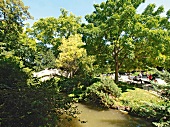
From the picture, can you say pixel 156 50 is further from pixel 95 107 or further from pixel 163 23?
pixel 95 107

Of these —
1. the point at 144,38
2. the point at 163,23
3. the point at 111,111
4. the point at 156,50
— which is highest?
the point at 163,23

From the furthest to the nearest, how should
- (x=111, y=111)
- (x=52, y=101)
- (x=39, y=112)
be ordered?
(x=111, y=111) → (x=52, y=101) → (x=39, y=112)

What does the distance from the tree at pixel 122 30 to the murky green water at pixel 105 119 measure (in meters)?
6.34

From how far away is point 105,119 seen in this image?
10812 mm

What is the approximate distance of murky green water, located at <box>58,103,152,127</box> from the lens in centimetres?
979

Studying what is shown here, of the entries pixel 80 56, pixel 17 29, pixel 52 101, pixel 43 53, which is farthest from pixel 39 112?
pixel 43 53

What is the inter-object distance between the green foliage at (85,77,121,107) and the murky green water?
2.46 feet

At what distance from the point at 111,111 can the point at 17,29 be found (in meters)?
9.57

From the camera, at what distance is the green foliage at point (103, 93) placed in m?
13.1

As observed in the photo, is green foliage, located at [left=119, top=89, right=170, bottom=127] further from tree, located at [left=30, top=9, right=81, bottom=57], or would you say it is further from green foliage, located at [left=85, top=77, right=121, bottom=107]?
tree, located at [left=30, top=9, right=81, bottom=57]

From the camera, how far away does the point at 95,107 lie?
1312 cm

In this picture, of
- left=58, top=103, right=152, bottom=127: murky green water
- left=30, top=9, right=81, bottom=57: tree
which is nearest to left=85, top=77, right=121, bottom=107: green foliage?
left=58, top=103, right=152, bottom=127: murky green water

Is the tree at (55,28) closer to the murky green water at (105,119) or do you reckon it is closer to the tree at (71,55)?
the tree at (71,55)

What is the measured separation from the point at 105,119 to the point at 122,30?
9559 millimetres
